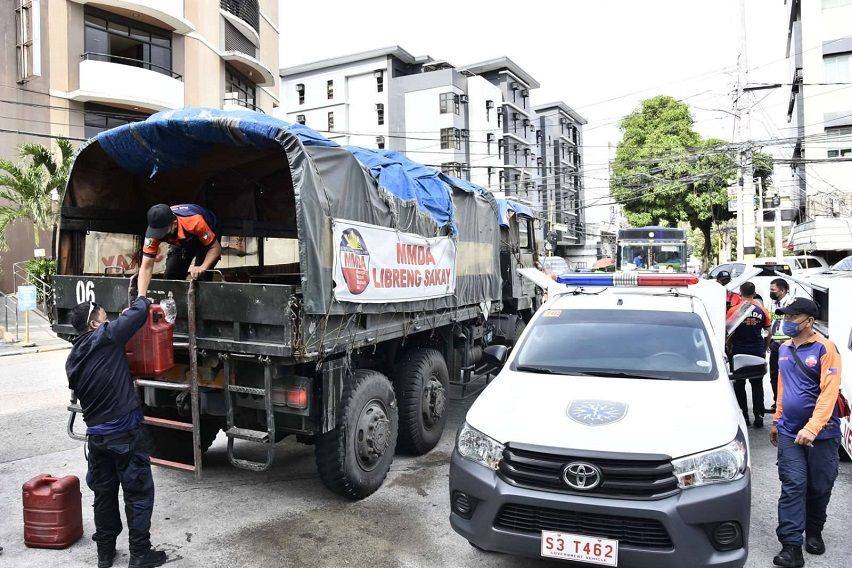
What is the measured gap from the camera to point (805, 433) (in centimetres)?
394

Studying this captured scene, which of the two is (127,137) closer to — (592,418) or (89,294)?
(89,294)

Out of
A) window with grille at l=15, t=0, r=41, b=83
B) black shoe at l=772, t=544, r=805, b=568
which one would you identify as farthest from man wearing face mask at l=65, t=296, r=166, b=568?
window with grille at l=15, t=0, r=41, b=83

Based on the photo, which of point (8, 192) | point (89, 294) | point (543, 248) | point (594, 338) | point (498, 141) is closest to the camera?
point (594, 338)

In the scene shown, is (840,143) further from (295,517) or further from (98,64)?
(295,517)

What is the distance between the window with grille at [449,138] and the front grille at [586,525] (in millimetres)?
44663

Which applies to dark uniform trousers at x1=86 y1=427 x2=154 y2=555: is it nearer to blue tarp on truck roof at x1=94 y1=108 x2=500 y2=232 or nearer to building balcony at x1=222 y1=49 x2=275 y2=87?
blue tarp on truck roof at x1=94 y1=108 x2=500 y2=232

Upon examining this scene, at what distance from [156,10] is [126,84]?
2.76 metres

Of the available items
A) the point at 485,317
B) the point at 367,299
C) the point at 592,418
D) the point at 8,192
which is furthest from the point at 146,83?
the point at 592,418

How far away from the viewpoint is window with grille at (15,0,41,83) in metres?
19.1

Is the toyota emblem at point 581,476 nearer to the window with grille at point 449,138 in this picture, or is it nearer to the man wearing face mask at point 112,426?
the man wearing face mask at point 112,426

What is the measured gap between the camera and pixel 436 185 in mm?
6863

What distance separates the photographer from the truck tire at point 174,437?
5.49 meters

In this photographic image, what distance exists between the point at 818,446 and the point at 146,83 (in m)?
22.9

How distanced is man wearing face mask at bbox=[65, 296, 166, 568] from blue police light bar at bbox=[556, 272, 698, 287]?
13.3 feet
